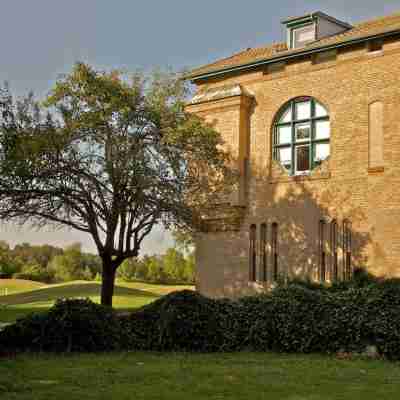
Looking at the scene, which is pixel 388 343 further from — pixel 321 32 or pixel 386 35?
pixel 321 32

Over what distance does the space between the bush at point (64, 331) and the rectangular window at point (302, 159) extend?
43.7ft

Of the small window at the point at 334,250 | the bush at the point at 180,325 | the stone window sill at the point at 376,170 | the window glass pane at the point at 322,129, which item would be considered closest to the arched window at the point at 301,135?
the window glass pane at the point at 322,129

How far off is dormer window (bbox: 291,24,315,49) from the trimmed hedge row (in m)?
14.2

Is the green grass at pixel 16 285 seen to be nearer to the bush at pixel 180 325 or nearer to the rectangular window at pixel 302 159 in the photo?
the rectangular window at pixel 302 159

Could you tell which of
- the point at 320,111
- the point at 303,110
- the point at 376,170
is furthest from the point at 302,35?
the point at 376,170

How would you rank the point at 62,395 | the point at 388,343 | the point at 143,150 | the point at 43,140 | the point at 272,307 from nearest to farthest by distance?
the point at 62,395 < the point at 388,343 < the point at 272,307 < the point at 43,140 < the point at 143,150

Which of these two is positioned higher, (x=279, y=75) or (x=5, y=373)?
(x=279, y=75)

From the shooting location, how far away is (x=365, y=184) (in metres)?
26.6

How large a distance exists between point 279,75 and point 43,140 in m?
9.96

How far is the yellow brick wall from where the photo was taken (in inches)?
1029

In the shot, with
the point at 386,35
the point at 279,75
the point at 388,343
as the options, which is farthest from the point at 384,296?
the point at 279,75

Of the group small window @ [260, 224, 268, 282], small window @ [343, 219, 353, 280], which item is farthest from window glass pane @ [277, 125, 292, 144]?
small window @ [343, 219, 353, 280]

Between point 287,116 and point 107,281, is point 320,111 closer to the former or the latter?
point 287,116

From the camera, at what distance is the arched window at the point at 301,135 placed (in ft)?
92.9
